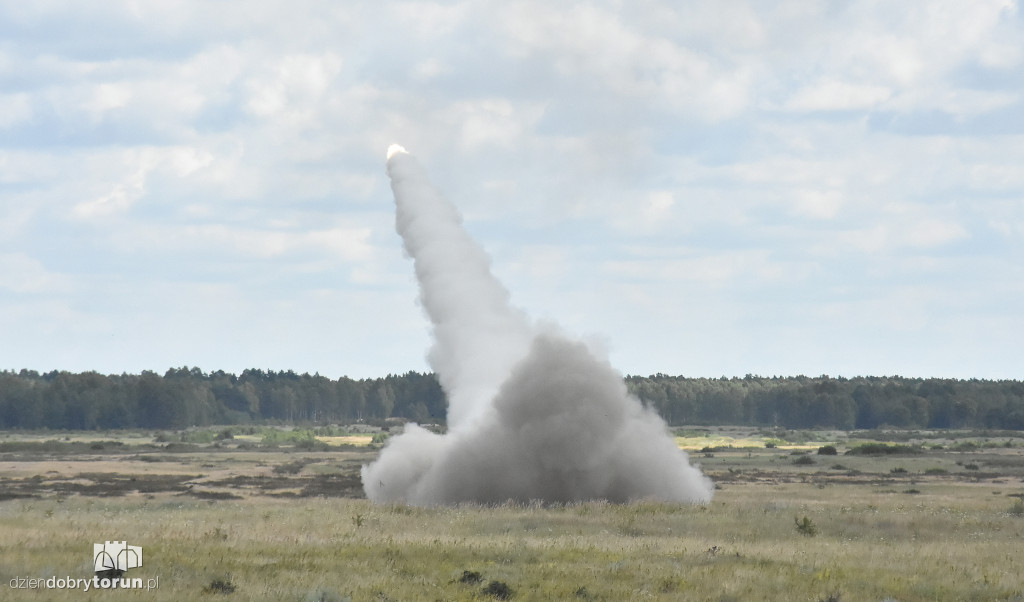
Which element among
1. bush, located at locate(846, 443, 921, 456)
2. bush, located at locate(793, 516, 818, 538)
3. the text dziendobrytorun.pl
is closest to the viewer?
the text dziendobrytorun.pl

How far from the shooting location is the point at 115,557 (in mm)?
26656

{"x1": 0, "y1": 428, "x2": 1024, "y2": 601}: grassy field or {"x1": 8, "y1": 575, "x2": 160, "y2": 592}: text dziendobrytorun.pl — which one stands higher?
{"x1": 8, "y1": 575, "x2": 160, "y2": 592}: text dziendobrytorun.pl

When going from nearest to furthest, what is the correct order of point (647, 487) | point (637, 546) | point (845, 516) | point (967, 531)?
1. point (637, 546)
2. point (967, 531)
3. point (845, 516)
4. point (647, 487)

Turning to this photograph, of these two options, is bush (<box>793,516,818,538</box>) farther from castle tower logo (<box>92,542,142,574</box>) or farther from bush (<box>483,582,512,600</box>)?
castle tower logo (<box>92,542,142,574</box>)

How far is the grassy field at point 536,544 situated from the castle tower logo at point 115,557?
37cm

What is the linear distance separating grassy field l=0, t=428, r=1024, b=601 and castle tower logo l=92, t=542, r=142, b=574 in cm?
37

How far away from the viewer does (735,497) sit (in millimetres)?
56000

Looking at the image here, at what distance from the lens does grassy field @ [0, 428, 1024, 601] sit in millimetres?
25438

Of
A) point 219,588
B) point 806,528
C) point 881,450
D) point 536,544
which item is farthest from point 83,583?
point 881,450

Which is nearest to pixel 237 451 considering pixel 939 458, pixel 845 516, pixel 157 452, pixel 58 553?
pixel 157 452

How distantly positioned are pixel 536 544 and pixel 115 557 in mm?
12007

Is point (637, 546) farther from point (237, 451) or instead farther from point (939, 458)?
point (237, 451)

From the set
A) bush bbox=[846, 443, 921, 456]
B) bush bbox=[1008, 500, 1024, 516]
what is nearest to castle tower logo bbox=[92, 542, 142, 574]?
bush bbox=[1008, 500, 1024, 516]

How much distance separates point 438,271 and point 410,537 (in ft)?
85.9
